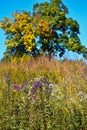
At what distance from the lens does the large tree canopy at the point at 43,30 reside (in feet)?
158

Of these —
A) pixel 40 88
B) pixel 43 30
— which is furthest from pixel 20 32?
pixel 40 88

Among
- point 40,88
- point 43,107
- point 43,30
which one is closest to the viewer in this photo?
point 43,107

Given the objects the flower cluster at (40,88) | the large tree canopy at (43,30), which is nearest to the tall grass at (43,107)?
the flower cluster at (40,88)

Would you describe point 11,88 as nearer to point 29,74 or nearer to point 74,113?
point 74,113

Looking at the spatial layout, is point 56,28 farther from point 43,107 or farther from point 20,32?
point 43,107

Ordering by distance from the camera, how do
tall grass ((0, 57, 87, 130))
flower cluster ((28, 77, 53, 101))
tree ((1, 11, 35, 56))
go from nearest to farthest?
1. tall grass ((0, 57, 87, 130))
2. flower cluster ((28, 77, 53, 101))
3. tree ((1, 11, 35, 56))

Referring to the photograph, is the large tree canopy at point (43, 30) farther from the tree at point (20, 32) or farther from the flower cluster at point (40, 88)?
the flower cluster at point (40, 88)

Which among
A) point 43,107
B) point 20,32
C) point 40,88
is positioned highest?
point 20,32

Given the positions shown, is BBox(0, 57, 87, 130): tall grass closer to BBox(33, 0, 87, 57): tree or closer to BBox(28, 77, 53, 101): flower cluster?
BBox(28, 77, 53, 101): flower cluster

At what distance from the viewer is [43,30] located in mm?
48531

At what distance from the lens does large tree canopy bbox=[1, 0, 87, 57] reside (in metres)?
48.1

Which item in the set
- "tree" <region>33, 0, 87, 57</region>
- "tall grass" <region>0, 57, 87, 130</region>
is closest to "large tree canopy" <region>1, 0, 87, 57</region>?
"tree" <region>33, 0, 87, 57</region>

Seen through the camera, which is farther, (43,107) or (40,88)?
(40,88)

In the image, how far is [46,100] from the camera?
7633 mm
